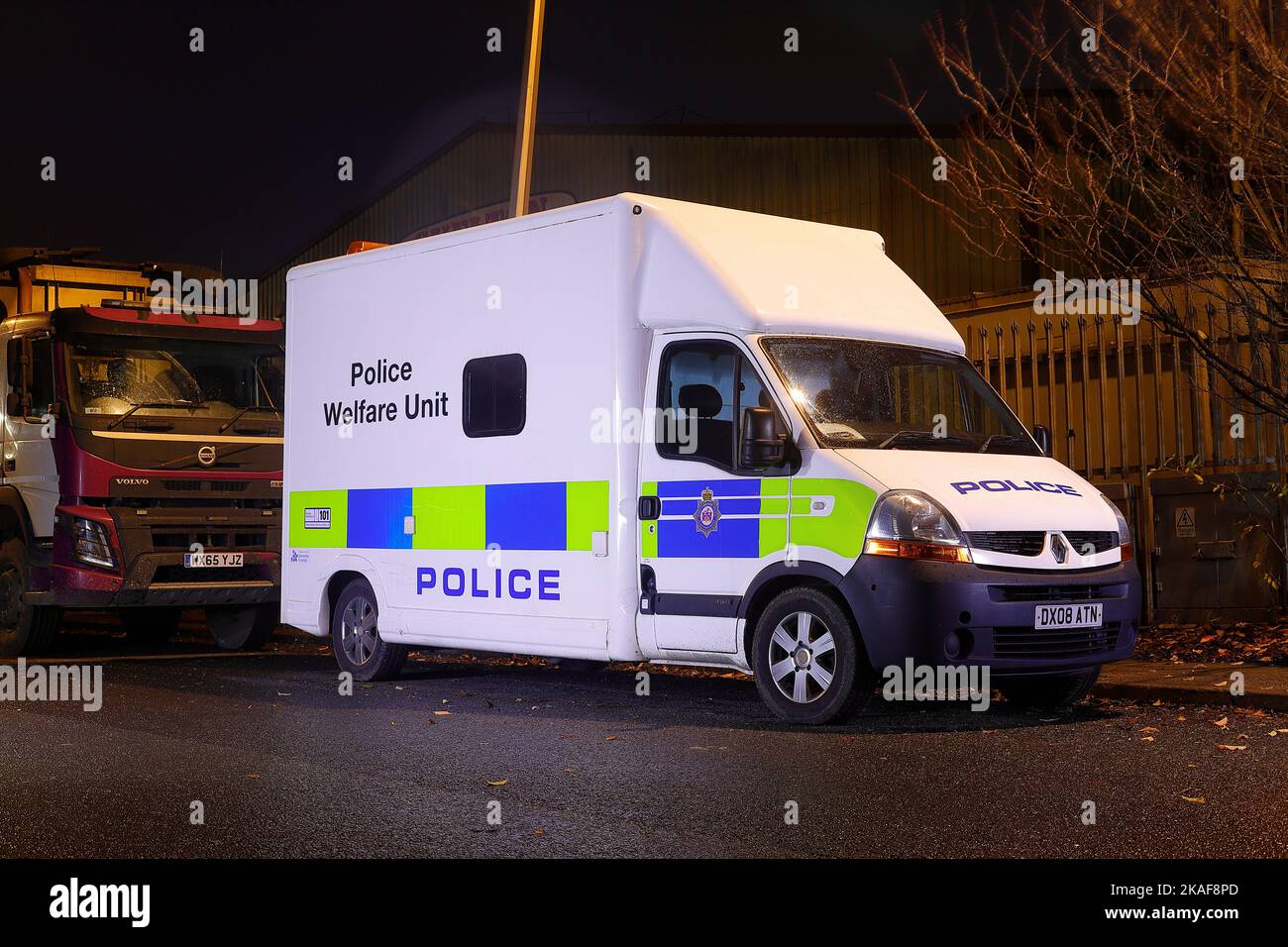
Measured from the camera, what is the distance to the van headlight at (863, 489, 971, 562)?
8.28 m

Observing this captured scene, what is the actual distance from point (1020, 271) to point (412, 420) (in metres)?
15.4

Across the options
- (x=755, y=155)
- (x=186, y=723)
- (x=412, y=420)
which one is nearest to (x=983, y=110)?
(x=412, y=420)

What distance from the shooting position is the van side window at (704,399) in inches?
359

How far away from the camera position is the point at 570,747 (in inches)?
333

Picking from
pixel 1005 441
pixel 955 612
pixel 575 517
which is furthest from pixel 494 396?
pixel 955 612

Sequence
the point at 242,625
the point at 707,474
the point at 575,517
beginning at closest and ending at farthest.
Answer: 1. the point at 707,474
2. the point at 575,517
3. the point at 242,625

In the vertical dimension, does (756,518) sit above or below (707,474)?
below

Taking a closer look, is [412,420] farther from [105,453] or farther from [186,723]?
[105,453]

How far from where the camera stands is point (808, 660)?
8.77 m

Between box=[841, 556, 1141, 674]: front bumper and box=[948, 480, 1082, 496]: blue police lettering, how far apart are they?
0.46 metres

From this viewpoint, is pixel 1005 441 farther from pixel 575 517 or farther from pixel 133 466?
pixel 133 466

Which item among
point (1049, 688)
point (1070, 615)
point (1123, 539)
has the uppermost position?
point (1123, 539)

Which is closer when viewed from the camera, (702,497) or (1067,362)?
(702,497)

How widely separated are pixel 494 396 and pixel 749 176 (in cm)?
1876
